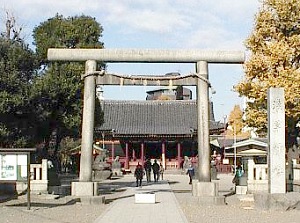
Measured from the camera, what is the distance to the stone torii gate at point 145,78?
2123 cm

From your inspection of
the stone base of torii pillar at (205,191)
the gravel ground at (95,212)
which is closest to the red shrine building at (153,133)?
the stone base of torii pillar at (205,191)

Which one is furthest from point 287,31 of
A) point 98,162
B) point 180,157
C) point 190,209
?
point 180,157

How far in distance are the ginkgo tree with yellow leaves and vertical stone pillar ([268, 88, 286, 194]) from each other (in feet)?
30.0

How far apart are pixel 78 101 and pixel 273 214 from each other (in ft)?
43.2

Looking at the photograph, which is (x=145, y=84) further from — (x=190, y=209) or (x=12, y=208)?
(x=12, y=208)

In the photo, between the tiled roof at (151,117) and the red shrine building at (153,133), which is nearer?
the red shrine building at (153,133)

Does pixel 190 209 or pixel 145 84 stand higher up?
pixel 145 84

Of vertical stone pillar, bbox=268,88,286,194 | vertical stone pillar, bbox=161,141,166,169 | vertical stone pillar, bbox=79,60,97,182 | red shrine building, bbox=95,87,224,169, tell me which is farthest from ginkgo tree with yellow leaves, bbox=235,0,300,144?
vertical stone pillar, bbox=161,141,166,169

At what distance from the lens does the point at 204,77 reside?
2155 cm

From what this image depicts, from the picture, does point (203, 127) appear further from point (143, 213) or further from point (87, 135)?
point (143, 213)

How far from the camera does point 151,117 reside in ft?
205

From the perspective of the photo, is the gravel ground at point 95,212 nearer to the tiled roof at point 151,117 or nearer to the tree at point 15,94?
the tree at point 15,94

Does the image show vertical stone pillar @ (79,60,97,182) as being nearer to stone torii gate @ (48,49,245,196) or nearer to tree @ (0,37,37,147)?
stone torii gate @ (48,49,245,196)

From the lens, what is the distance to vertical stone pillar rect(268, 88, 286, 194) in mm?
18625
